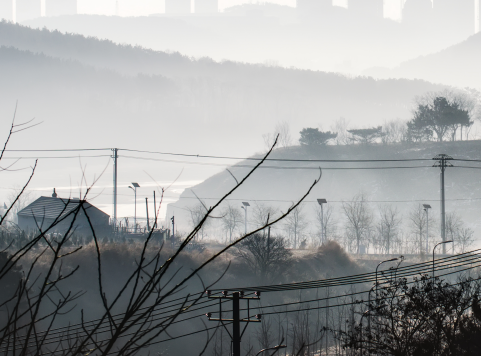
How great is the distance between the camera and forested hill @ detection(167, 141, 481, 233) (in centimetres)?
8469

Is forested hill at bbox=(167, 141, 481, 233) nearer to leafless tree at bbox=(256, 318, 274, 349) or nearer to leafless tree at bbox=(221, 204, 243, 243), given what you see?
leafless tree at bbox=(221, 204, 243, 243)

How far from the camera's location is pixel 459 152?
9050cm

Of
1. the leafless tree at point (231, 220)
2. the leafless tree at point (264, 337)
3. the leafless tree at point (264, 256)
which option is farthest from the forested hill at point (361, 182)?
the leafless tree at point (264, 337)

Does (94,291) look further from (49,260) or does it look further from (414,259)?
(414,259)

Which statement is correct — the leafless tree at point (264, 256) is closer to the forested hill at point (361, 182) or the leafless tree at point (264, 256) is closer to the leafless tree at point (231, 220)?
the leafless tree at point (231, 220)

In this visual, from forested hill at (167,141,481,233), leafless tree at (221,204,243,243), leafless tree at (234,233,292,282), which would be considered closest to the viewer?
leafless tree at (234,233,292,282)

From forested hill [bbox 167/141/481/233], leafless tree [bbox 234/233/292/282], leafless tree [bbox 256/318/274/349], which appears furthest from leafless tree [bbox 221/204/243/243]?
leafless tree [bbox 256/318/274/349]

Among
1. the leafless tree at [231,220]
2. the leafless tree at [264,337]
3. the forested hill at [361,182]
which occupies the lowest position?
the leafless tree at [264,337]

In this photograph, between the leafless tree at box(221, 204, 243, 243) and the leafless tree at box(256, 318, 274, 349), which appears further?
the leafless tree at box(221, 204, 243, 243)

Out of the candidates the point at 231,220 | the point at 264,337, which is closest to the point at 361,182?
the point at 231,220

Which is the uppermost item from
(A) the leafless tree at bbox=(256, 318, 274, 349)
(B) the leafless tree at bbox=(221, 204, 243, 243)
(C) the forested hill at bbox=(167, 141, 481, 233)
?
(C) the forested hill at bbox=(167, 141, 481, 233)

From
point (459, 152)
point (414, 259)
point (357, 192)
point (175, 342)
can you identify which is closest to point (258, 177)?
point (357, 192)

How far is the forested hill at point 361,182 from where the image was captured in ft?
278

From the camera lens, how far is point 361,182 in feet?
311
